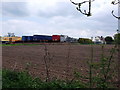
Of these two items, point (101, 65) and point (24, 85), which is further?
point (24, 85)

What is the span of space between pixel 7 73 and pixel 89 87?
2459 millimetres

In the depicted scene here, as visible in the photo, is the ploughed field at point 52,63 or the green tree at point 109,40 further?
the ploughed field at point 52,63

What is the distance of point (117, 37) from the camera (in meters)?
3.38

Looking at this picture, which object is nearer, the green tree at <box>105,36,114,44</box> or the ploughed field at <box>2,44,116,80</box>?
the green tree at <box>105,36,114,44</box>

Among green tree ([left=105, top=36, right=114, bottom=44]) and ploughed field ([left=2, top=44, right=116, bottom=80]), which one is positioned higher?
green tree ([left=105, top=36, right=114, bottom=44])

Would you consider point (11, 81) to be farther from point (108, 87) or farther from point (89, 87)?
point (108, 87)

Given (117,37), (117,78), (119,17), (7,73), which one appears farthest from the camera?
(7,73)

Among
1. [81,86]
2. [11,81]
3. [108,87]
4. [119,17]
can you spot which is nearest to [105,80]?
[108,87]

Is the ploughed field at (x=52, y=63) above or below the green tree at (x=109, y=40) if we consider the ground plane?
below

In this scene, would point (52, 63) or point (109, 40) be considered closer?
point (109, 40)

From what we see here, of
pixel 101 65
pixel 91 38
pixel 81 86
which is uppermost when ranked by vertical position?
pixel 91 38

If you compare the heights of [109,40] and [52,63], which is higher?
[109,40]

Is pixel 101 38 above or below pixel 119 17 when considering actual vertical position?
below

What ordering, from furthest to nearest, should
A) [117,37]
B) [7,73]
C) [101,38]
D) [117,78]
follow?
[7,73]
[117,78]
[101,38]
[117,37]
